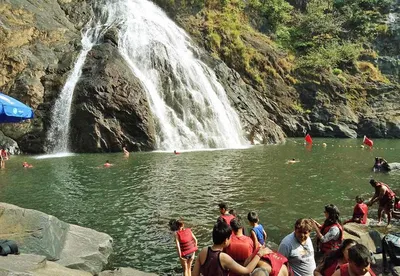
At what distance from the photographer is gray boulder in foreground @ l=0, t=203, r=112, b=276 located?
27.3 feet

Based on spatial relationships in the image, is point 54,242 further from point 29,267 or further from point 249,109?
point 249,109

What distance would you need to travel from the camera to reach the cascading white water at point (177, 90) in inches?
1257

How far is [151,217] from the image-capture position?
12.8 meters

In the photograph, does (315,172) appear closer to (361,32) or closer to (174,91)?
(174,91)

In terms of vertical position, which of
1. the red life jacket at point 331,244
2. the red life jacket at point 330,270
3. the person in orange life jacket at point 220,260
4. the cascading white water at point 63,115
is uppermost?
the person in orange life jacket at point 220,260

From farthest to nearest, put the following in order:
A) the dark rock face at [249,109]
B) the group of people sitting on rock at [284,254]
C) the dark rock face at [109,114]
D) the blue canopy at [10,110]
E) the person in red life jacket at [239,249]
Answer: the dark rock face at [249,109]
the dark rock face at [109,114]
the blue canopy at [10,110]
the person in red life jacket at [239,249]
the group of people sitting on rock at [284,254]

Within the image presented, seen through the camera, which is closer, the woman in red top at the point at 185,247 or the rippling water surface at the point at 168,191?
the woman in red top at the point at 185,247

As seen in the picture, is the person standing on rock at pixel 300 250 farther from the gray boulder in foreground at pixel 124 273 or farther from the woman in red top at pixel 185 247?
the gray boulder in foreground at pixel 124 273

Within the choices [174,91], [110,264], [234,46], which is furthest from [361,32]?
[110,264]

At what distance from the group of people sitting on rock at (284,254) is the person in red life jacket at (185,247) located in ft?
5.28

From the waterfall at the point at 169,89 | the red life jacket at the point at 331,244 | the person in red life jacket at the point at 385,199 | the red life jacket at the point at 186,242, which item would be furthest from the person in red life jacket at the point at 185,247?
the waterfall at the point at 169,89

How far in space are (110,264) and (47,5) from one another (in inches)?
1522

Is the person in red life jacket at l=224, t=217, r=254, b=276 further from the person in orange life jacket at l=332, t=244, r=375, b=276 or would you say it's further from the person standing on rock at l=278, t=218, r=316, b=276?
the person in orange life jacket at l=332, t=244, r=375, b=276

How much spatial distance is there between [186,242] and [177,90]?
26.4 m
